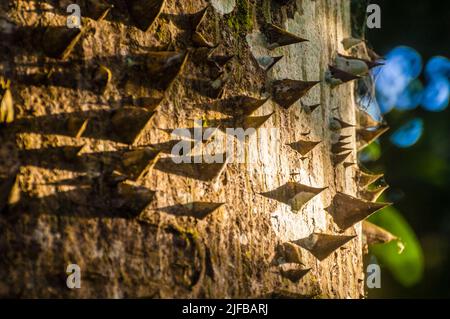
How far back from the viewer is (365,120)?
254 cm

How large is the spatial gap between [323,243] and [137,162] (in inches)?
29.4

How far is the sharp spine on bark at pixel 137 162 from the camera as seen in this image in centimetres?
124

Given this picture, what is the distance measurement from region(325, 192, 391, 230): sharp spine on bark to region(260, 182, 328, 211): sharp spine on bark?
17cm

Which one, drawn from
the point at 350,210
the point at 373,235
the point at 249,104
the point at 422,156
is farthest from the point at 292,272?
the point at 422,156

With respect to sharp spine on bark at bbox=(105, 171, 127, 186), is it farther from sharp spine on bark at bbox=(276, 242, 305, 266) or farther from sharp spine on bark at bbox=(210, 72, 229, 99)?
sharp spine on bark at bbox=(276, 242, 305, 266)

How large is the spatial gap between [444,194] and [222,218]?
15.3 ft

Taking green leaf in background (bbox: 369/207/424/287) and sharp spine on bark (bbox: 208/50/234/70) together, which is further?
green leaf in background (bbox: 369/207/424/287)

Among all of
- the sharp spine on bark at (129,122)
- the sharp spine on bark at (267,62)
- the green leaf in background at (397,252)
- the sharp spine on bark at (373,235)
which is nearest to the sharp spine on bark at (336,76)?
the sharp spine on bark at (267,62)

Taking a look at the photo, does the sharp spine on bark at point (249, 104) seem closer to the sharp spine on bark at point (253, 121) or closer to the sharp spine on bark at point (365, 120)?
the sharp spine on bark at point (253, 121)

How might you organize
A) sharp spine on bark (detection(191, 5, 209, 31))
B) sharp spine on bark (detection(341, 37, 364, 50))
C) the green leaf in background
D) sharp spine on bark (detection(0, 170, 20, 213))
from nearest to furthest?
sharp spine on bark (detection(0, 170, 20, 213)) < sharp spine on bark (detection(191, 5, 209, 31)) < sharp spine on bark (detection(341, 37, 364, 50)) < the green leaf in background

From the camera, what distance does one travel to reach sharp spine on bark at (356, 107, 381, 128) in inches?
100

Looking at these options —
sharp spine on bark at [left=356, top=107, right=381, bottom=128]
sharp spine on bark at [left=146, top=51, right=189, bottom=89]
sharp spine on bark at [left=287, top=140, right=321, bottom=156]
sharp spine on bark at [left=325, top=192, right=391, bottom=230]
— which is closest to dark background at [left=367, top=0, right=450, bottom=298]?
sharp spine on bark at [left=356, top=107, right=381, bottom=128]

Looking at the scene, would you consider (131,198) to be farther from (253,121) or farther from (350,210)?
(350,210)

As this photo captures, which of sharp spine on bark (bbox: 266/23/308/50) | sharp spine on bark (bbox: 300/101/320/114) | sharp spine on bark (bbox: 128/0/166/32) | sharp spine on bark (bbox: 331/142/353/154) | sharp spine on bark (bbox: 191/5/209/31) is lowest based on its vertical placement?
sharp spine on bark (bbox: 331/142/353/154)
